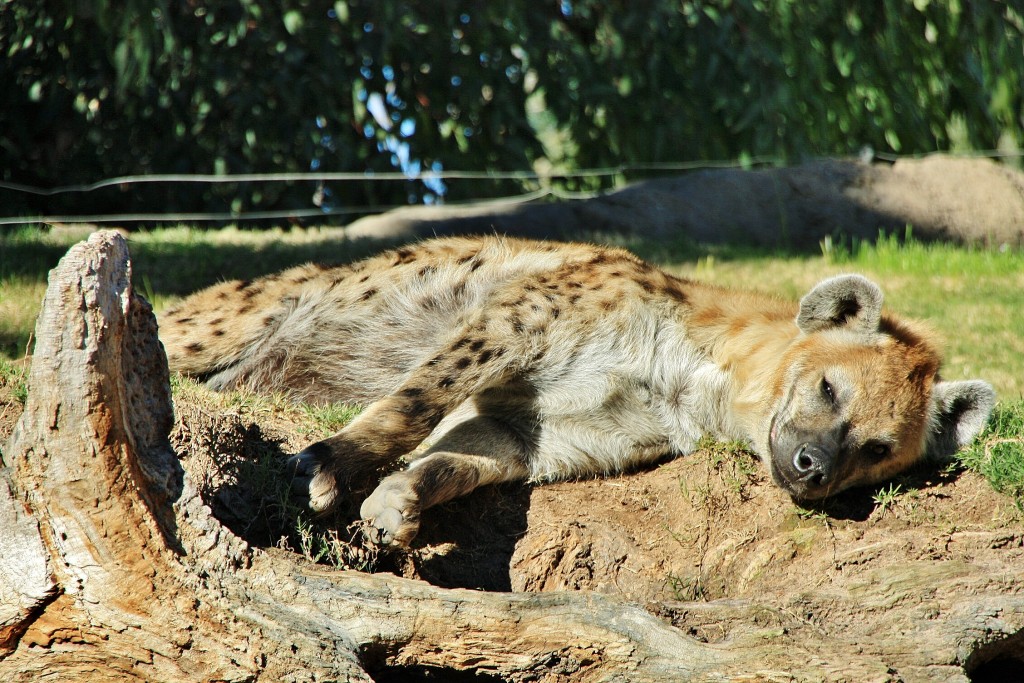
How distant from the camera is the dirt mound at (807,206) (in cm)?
765

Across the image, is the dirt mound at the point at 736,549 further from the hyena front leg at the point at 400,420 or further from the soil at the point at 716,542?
the hyena front leg at the point at 400,420

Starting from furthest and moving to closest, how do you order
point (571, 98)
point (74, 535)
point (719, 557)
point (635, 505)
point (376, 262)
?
point (571, 98) < point (376, 262) < point (635, 505) < point (719, 557) < point (74, 535)

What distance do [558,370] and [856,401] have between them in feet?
3.30

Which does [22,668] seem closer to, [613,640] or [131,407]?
[131,407]

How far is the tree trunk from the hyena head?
26.4 inches

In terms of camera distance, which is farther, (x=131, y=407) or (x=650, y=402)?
(x=650, y=402)

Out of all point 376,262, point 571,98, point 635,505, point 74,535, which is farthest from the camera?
point 571,98

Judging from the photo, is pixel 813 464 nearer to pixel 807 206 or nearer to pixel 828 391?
pixel 828 391

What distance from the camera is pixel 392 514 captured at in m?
2.94

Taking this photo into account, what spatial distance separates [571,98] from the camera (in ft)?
28.4

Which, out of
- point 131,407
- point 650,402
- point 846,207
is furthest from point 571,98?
point 131,407

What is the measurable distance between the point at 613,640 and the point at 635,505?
0.99m

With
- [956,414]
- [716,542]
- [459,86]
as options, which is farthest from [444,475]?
[459,86]

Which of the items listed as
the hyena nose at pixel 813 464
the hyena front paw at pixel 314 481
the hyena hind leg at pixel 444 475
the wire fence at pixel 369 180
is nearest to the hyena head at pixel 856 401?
the hyena nose at pixel 813 464
